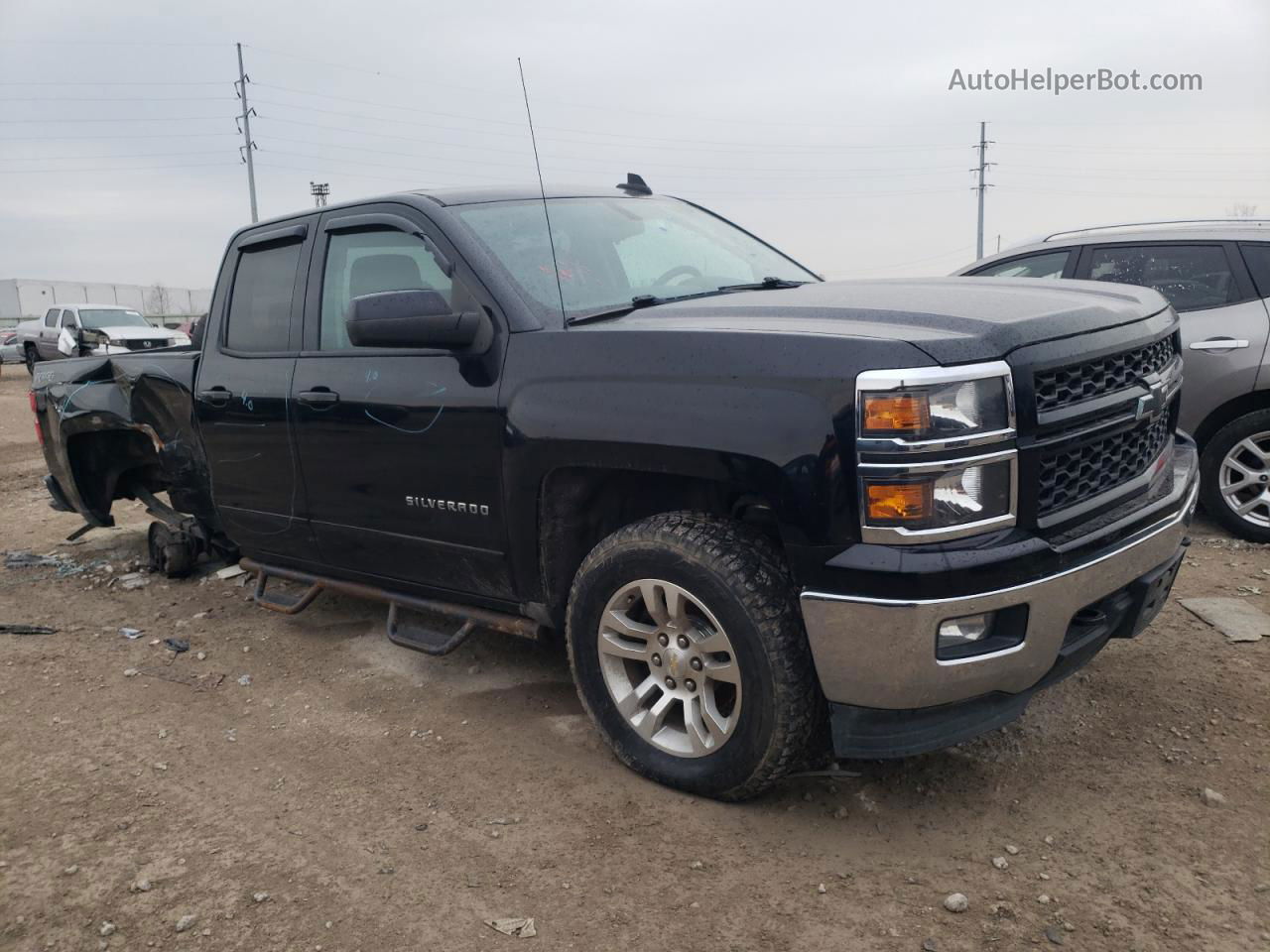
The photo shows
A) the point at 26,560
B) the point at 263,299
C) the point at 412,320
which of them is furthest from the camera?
the point at 26,560

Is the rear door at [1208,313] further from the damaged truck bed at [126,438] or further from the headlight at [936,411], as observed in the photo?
the damaged truck bed at [126,438]

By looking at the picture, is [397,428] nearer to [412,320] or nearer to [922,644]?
[412,320]

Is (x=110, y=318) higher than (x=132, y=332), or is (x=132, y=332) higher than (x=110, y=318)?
(x=110, y=318)

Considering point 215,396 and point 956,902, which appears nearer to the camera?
point 956,902

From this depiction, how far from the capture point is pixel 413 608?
404 centimetres

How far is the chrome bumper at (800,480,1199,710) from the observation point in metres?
2.48

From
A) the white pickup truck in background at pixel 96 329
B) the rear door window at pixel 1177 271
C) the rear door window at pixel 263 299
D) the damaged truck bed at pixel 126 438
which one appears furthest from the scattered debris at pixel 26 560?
the white pickup truck in background at pixel 96 329

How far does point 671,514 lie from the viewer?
3023 millimetres

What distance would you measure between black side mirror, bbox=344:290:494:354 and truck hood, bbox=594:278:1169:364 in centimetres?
42

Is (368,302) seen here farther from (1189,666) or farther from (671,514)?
(1189,666)

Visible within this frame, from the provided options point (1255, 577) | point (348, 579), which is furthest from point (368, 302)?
point (1255, 577)

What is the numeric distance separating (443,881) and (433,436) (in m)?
1.48

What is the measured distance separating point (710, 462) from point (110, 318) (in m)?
22.8

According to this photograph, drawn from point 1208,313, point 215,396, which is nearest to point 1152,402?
point 1208,313
